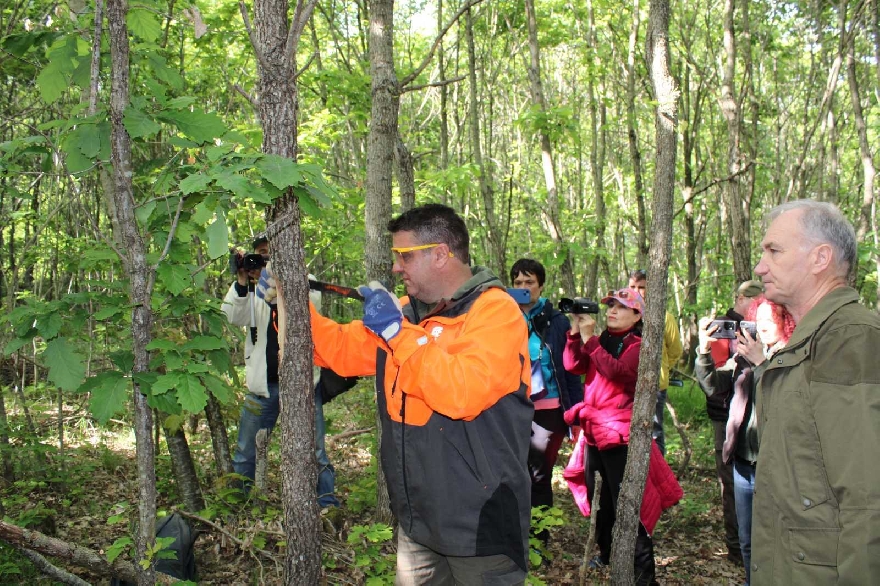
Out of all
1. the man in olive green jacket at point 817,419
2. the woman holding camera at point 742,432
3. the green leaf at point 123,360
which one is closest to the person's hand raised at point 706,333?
the woman holding camera at point 742,432

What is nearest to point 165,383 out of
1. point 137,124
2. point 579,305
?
point 137,124

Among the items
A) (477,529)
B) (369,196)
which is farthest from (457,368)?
(369,196)

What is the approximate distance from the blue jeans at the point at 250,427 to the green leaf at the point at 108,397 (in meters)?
2.36

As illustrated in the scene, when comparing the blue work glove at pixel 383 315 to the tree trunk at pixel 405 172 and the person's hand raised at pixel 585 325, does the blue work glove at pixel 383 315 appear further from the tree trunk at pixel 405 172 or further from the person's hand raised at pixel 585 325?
the tree trunk at pixel 405 172

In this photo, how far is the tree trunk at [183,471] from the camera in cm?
436

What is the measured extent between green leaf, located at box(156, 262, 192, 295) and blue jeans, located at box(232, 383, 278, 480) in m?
2.29

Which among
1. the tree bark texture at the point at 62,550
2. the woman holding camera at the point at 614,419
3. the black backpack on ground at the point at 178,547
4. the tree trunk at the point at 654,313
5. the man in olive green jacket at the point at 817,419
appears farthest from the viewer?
the woman holding camera at the point at 614,419

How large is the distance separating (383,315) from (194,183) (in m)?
0.90

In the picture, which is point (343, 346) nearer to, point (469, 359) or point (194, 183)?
point (469, 359)

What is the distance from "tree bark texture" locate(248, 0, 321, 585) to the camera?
2359 millimetres

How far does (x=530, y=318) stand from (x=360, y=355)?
2502 millimetres

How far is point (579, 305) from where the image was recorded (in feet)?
14.5

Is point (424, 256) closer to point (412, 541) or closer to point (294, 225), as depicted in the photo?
point (294, 225)

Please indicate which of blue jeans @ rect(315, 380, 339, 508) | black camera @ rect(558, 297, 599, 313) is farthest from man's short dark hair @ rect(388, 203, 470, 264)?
blue jeans @ rect(315, 380, 339, 508)
